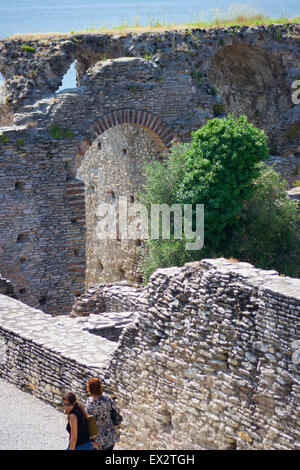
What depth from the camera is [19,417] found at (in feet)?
26.3

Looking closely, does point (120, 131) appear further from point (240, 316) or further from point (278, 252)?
point (240, 316)

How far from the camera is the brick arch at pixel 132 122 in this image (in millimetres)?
14148

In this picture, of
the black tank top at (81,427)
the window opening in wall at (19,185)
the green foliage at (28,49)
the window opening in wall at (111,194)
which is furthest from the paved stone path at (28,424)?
the window opening in wall at (111,194)

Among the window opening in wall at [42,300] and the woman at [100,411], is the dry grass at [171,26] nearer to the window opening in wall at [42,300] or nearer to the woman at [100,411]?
the window opening in wall at [42,300]

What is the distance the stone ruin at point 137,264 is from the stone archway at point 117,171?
5 cm

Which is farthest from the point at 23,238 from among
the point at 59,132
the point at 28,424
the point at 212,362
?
the point at 212,362

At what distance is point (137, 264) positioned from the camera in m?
17.2

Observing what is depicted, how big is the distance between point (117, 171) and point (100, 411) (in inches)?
467

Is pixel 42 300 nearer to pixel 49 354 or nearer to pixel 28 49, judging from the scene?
pixel 28 49

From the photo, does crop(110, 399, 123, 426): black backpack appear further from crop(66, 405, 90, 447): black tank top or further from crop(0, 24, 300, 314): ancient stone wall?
crop(0, 24, 300, 314): ancient stone wall

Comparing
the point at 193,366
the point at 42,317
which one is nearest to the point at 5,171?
the point at 42,317

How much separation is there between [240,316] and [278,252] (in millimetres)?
6630

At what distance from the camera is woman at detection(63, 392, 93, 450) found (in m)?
6.24

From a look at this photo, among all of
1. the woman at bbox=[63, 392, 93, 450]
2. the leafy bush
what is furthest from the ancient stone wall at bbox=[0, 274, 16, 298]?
the woman at bbox=[63, 392, 93, 450]
